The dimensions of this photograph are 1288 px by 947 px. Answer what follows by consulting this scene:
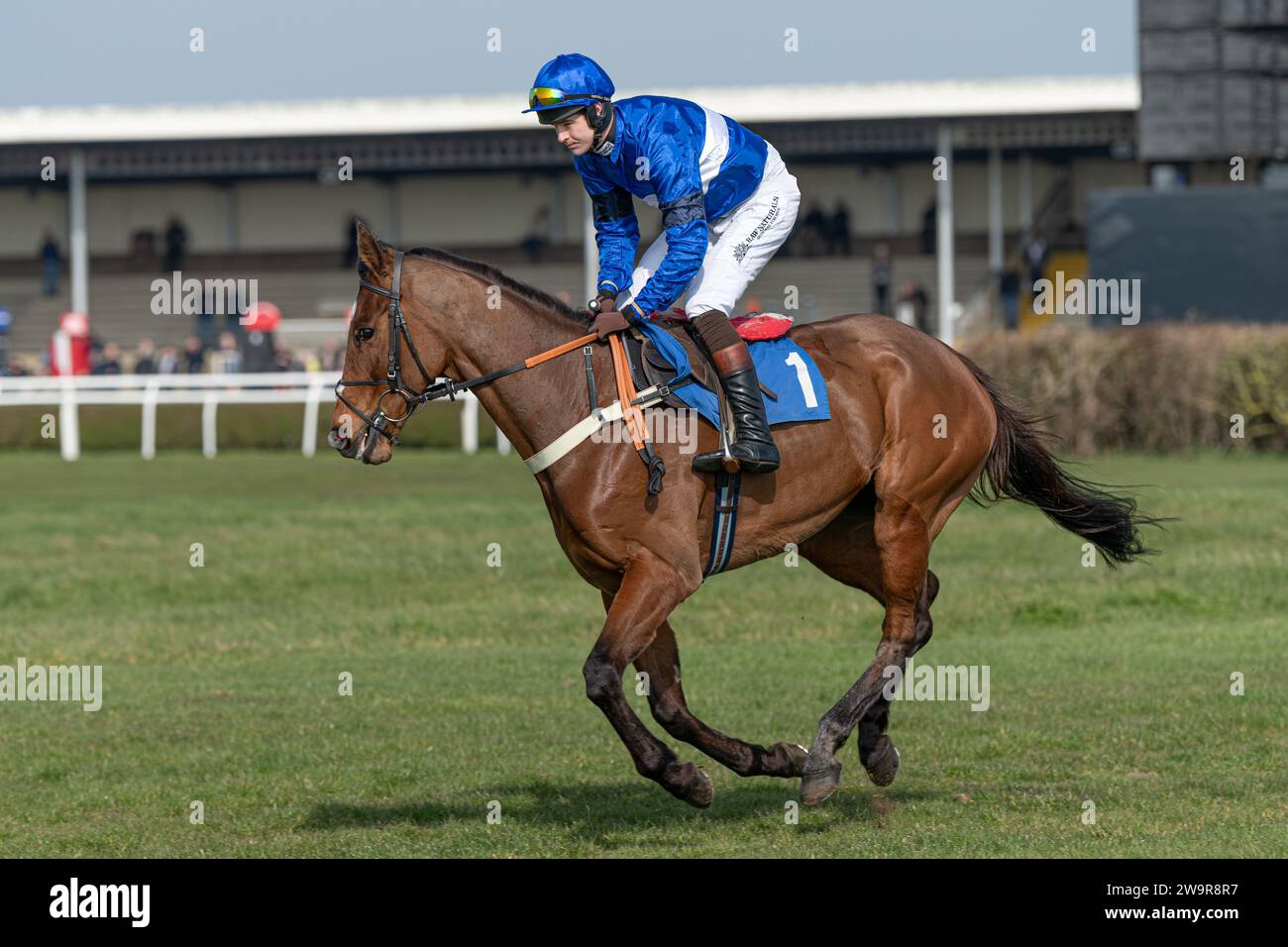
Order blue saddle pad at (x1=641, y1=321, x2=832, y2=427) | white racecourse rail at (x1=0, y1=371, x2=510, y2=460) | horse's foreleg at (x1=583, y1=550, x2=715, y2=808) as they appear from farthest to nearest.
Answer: white racecourse rail at (x1=0, y1=371, x2=510, y2=460), blue saddle pad at (x1=641, y1=321, x2=832, y2=427), horse's foreleg at (x1=583, y1=550, x2=715, y2=808)

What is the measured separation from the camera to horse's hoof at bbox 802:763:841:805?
6.05 metres

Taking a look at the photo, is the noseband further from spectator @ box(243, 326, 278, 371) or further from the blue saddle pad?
spectator @ box(243, 326, 278, 371)

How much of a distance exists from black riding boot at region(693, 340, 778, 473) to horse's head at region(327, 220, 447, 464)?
974mm

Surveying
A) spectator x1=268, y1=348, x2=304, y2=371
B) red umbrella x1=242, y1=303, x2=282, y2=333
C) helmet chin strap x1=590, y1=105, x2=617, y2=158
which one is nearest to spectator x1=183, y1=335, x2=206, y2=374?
red umbrella x1=242, y1=303, x2=282, y2=333

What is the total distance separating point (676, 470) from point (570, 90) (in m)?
1.28

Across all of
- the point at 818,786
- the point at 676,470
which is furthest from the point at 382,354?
the point at 818,786

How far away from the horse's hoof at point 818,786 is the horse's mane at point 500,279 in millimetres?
1693

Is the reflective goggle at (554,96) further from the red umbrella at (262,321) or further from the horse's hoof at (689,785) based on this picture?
the red umbrella at (262,321)

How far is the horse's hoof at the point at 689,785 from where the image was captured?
5.97m

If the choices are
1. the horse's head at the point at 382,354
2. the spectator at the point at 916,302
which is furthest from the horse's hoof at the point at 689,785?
the spectator at the point at 916,302

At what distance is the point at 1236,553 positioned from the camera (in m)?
13.1

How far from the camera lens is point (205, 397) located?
21.4 metres

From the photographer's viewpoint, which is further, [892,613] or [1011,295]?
[1011,295]

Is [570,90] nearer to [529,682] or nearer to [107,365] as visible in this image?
[529,682]
